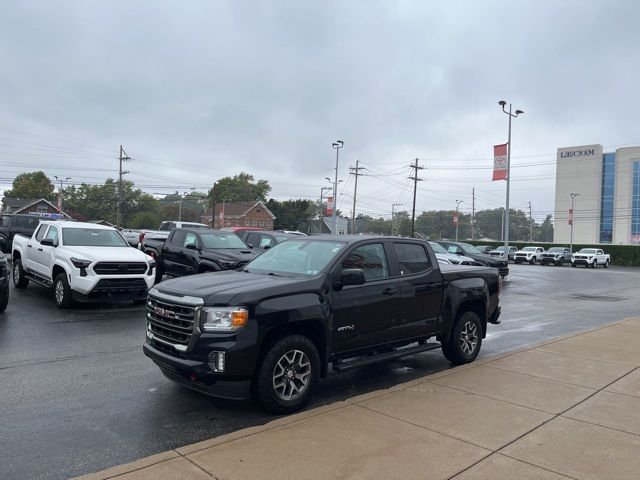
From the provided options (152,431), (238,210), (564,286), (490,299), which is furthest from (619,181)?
(152,431)

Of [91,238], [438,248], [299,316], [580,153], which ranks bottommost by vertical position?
[299,316]

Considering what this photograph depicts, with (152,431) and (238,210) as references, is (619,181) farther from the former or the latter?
(152,431)

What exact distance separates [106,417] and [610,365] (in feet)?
21.4

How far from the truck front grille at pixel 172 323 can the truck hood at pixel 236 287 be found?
145mm

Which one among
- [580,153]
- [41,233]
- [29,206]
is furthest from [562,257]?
[29,206]

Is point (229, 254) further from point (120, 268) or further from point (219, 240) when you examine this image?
point (120, 268)

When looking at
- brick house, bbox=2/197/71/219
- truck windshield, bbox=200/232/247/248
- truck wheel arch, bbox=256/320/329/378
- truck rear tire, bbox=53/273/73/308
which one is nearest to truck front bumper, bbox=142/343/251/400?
truck wheel arch, bbox=256/320/329/378

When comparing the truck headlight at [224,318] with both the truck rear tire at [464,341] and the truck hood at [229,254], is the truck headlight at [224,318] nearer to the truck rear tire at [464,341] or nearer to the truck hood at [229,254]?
the truck rear tire at [464,341]

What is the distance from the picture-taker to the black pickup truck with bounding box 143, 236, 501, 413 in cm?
467

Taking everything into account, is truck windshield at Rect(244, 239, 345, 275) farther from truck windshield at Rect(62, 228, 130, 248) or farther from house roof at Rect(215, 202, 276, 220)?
house roof at Rect(215, 202, 276, 220)

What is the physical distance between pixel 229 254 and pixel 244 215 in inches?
3188

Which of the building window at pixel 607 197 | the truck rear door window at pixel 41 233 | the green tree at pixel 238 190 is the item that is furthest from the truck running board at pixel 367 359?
the green tree at pixel 238 190

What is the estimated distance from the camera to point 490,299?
7961mm

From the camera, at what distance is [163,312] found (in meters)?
5.10
